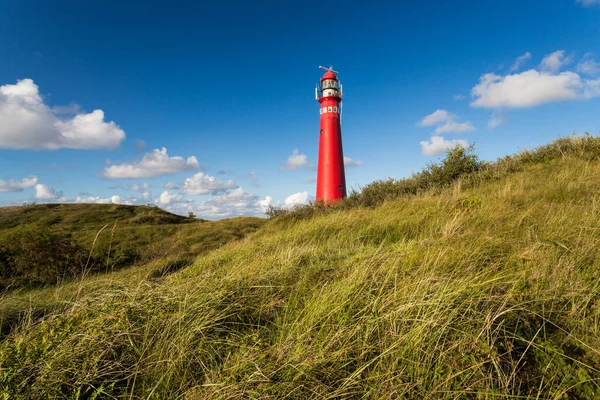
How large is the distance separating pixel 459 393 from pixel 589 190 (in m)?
5.91

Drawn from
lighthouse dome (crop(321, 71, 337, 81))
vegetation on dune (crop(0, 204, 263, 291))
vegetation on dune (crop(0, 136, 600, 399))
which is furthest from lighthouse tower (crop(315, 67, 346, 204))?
vegetation on dune (crop(0, 136, 600, 399))

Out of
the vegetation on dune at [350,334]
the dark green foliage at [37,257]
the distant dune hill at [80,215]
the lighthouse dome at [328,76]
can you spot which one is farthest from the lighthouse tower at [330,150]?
the vegetation on dune at [350,334]

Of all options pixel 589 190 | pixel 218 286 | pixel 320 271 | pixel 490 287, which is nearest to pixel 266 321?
pixel 218 286

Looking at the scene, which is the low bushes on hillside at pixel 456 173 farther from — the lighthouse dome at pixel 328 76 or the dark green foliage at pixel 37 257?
the lighthouse dome at pixel 328 76

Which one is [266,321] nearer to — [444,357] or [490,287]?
[444,357]

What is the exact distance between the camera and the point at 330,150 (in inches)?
685

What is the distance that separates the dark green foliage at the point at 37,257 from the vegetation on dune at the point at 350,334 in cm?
544

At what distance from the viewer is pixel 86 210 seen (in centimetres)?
1775

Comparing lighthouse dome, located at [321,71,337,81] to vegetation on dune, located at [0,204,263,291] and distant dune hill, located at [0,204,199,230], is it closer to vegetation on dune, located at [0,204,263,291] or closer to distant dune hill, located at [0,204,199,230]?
vegetation on dune, located at [0,204,263,291]

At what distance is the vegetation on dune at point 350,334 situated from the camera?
154 cm

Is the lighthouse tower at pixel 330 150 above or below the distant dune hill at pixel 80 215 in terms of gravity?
above

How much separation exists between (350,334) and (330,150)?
1612 centimetres

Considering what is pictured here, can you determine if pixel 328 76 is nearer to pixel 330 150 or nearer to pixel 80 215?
pixel 330 150

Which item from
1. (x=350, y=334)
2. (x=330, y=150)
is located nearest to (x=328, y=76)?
(x=330, y=150)
